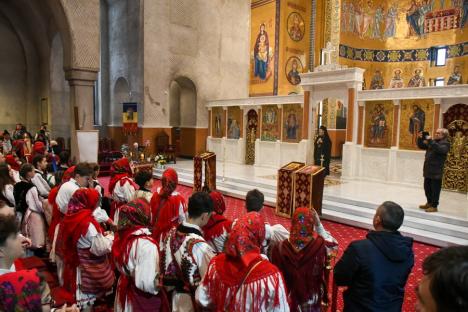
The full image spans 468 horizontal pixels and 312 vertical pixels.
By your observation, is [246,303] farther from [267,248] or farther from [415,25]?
[415,25]

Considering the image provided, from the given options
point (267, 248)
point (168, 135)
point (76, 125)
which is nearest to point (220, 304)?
point (267, 248)

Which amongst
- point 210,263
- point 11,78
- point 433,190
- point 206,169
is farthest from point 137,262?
point 11,78

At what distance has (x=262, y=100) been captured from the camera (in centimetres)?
1442

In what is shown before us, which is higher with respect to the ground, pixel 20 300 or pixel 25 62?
pixel 25 62

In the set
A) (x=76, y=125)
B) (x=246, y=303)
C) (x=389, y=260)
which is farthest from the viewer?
(x=76, y=125)

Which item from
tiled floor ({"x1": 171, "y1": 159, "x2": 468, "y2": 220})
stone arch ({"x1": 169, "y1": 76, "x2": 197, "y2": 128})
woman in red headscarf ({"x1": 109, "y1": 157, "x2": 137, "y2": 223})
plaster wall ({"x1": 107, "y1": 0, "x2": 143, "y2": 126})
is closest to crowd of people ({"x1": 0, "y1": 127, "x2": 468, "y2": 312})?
woman in red headscarf ({"x1": 109, "y1": 157, "x2": 137, "y2": 223})

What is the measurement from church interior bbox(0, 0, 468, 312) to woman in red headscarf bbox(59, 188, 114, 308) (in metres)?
0.56

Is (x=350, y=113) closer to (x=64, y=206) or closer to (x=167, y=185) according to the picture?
(x=167, y=185)

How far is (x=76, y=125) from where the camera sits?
12.3 m

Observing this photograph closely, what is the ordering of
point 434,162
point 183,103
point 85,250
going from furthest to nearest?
point 183,103, point 434,162, point 85,250

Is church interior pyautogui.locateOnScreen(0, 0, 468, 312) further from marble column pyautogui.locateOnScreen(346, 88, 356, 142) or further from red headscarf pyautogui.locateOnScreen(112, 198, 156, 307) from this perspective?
red headscarf pyautogui.locateOnScreen(112, 198, 156, 307)

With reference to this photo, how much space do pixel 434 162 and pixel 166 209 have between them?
5641mm

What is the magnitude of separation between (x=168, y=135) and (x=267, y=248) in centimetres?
1411

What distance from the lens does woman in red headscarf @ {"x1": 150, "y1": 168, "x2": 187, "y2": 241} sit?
3973mm
